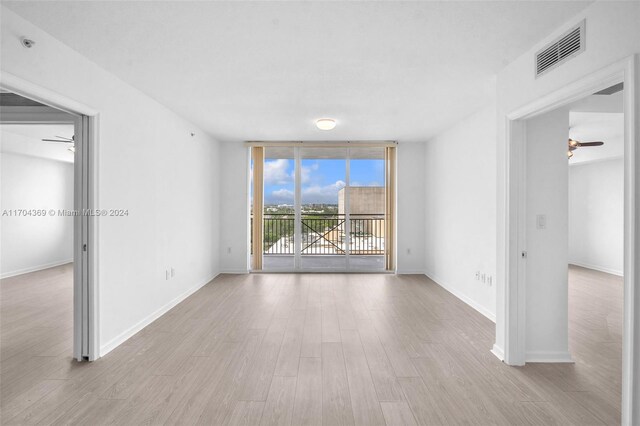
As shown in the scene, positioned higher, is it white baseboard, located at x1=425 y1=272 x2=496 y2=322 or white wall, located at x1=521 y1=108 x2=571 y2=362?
white wall, located at x1=521 y1=108 x2=571 y2=362

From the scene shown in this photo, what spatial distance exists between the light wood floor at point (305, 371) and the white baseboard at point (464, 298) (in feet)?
0.35

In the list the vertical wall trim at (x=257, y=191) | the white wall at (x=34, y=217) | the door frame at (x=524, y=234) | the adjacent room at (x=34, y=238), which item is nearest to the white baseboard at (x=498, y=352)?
the door frame at (x=524, y=234)

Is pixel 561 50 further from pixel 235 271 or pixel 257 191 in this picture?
pixel 235 271

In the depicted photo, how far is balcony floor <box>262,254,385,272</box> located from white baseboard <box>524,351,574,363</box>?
3423mm

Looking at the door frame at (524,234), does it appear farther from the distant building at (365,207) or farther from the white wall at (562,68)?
the distant building at (365,207)

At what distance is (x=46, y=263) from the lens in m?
6.30

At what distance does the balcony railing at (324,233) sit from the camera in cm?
653

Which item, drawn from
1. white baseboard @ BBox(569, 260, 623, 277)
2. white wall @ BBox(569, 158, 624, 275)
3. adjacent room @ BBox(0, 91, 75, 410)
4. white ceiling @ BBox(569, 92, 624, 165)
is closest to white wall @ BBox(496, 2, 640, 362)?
white ceiling @ BBox(569, 92, 624, 165)

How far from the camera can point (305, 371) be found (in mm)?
2406

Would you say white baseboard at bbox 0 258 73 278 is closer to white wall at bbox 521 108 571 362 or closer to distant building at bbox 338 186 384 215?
distant building at bbox 338 186 384 215

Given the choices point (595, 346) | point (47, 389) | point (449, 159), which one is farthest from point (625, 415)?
point (449, 159)

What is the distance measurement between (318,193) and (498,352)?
4.14 m

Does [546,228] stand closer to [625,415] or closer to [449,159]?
[625,415]

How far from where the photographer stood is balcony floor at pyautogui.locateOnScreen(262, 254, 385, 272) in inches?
239
